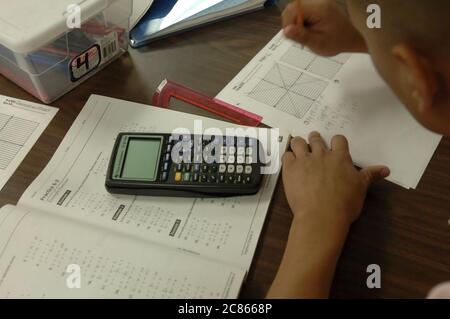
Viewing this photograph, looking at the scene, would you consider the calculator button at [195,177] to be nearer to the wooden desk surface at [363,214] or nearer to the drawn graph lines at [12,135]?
the wooden desk surface at [363,214]

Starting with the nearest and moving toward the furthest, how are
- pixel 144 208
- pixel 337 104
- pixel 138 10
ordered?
pixel 144 208, pixel 337 104, pixel 138 10

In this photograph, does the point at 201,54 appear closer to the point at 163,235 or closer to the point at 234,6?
the point at 234,6

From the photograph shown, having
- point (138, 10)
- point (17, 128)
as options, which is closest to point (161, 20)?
point (138, 10)

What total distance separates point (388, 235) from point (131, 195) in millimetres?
296

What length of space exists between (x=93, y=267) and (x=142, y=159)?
0.46 ft

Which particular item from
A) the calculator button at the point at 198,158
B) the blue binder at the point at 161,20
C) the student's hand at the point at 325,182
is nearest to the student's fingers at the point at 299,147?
the student's hand at the point at 325,182

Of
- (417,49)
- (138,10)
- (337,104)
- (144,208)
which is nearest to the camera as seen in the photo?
(417,49)

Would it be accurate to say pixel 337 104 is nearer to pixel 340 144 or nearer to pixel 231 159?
pixel 340 144

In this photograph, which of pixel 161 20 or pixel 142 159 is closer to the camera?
pixel 142 159

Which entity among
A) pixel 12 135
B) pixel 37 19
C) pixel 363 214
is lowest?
pixel 363 214

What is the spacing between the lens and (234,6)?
2.33 ft

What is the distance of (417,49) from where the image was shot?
0.35 m
